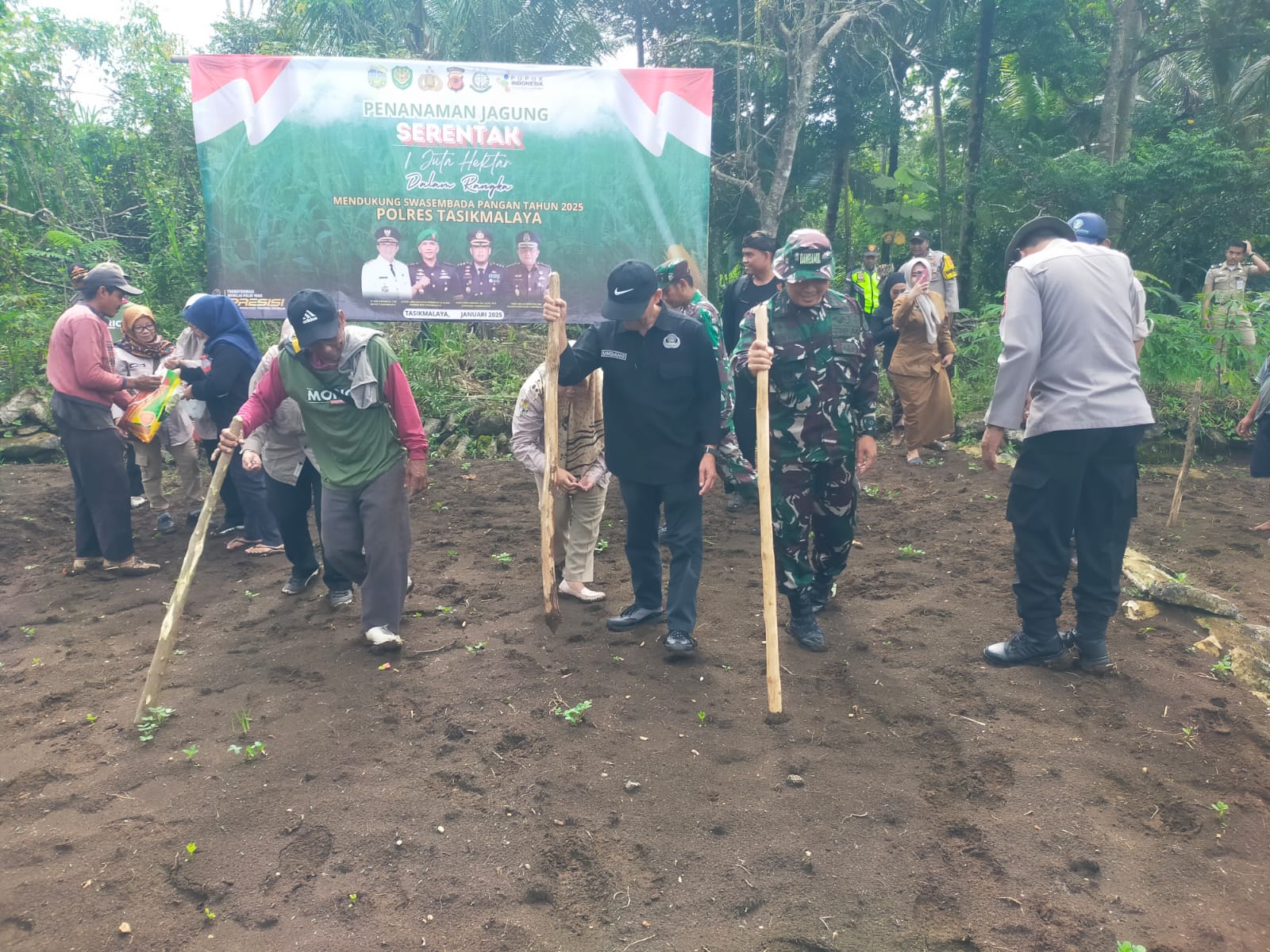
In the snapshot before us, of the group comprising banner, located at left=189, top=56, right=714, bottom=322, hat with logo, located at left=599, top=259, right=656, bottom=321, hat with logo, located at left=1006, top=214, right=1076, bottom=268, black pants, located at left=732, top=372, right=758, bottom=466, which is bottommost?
black pants, located at left=732, top=372, right=758, bottom=466

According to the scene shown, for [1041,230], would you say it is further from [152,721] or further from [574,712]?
[152,721]

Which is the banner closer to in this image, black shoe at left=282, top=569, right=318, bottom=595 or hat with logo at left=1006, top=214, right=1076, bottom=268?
black shoe at left=282, top=569, right=318, bottom=595

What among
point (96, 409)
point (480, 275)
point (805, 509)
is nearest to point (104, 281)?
point (96, 409)

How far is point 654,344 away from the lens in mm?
4336

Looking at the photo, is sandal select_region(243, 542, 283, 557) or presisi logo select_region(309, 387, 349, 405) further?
sandal select_region(243, 542, 283, 557)

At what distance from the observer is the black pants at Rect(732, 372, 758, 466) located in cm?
452

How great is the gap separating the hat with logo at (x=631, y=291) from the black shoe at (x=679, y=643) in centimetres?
157

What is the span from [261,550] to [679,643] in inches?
138

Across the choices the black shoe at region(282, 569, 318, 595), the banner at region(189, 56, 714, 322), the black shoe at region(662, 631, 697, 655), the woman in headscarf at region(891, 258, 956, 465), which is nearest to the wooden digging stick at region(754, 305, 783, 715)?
the black shoe at region(662, 631, 697, 655)

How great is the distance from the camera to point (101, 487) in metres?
5.93

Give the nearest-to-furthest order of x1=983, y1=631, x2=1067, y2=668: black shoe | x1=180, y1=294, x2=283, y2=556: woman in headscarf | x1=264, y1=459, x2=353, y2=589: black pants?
1. x1=983, y1=631, x2=1067, y2=668: black shoe
2. x1=264, y1=459, x2=353, y2=589: black pants
3. x1=180, y1=294, x2=283, y2=556: woman in headscarf

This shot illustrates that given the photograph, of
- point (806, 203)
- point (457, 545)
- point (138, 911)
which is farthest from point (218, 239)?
point (806, 203)

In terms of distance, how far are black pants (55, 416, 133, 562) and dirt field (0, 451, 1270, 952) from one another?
0.71m

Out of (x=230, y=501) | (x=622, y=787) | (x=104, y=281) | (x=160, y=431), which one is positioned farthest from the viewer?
(x=160, y=431)
